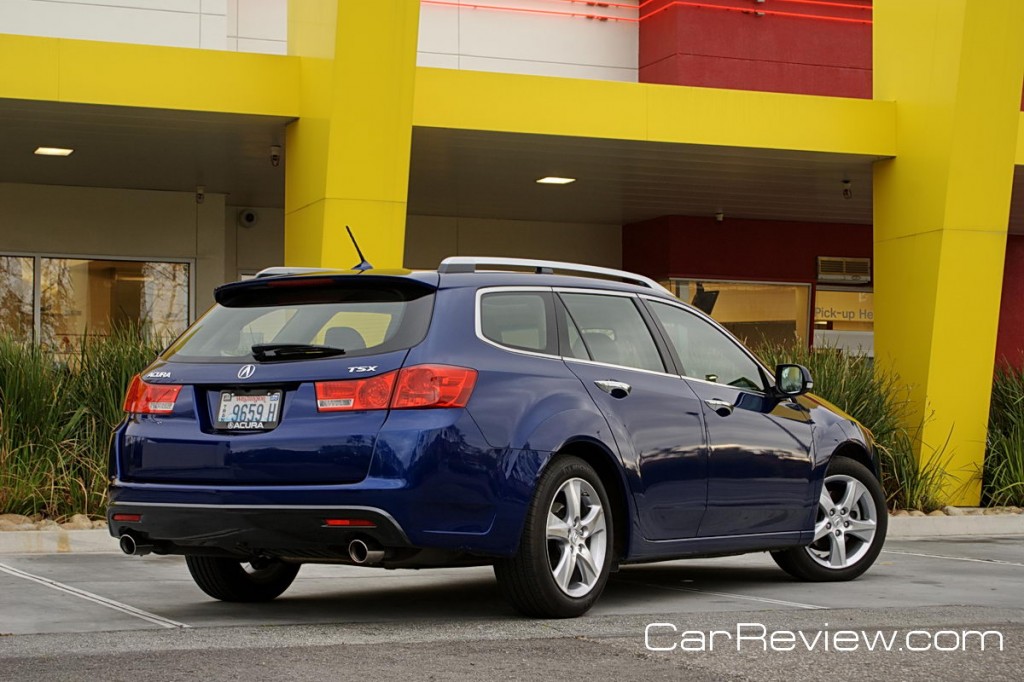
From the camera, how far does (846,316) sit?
24734mm

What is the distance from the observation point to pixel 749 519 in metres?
8.12

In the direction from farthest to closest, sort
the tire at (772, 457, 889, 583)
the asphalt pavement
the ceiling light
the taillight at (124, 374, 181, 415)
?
the ceiling light < the tire at (772, 457, 889, 583) < the taillight at (124, 374, 181, 415) < the asphalt pavement

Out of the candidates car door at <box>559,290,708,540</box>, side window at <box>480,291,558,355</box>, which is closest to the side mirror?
car door at <box>559,290,708,540</box>

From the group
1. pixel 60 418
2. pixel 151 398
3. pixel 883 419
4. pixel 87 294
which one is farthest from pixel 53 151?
pixel 151 398

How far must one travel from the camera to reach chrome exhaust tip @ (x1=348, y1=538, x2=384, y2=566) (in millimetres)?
6418

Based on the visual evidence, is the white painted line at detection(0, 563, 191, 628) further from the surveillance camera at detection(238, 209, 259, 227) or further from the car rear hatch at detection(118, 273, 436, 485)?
the surveillance camera at detection(238, 209, 259, 227)

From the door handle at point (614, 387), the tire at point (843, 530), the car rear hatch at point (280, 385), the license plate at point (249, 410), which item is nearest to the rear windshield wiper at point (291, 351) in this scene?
the car rear hatch at point (280, 385)

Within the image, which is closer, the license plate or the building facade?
the license plate

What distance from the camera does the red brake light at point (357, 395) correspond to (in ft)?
21.3

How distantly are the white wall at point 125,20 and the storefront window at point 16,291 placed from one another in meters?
3.53

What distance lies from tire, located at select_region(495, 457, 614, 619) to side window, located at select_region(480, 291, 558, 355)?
0.60 m

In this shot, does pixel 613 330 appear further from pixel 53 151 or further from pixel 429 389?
pixel 53 151

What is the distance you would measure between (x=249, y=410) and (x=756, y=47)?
16.3 meters

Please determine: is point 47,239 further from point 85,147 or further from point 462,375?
point 462,375
